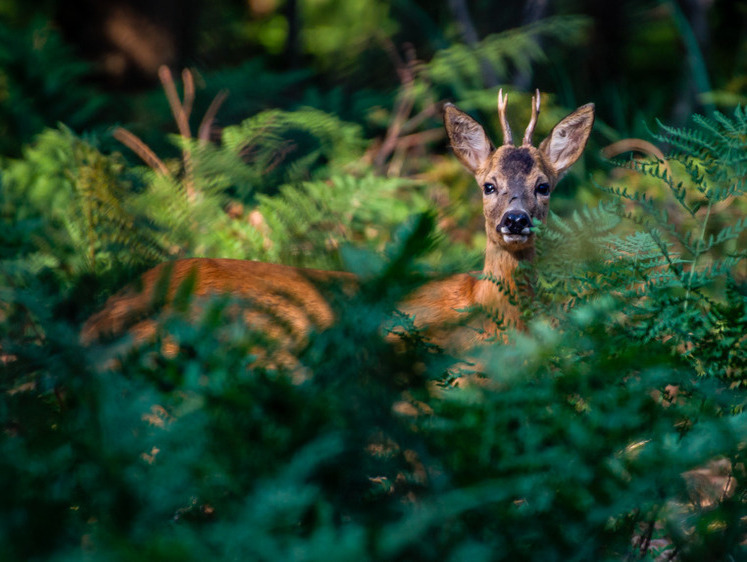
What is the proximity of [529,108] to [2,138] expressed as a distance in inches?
128

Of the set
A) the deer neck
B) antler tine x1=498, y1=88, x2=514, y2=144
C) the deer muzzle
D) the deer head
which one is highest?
antler tine x1=498, y1=88, x2=514, y2=144

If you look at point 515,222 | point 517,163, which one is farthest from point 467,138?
point 515,222

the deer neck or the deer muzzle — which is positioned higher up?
the deer muzzle

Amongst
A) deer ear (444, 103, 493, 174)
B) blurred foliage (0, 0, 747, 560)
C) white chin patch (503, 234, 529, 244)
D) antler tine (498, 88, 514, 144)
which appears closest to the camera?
blurred foliage (0, 0, 747, 560)

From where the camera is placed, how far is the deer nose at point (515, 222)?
3.52m

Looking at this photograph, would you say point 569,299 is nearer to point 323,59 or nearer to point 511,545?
point 511,545

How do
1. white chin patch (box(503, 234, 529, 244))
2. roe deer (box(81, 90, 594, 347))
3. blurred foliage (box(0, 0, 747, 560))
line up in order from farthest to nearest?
white chin patch (box(503, 234, 529, 244))
roe deer (box(81, 90, 594, 347))
blurred foliage (box(0, 0, 747, 560))

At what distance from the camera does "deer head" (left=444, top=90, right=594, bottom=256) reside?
3584 mm

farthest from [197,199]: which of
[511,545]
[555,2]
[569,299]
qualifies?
[555,2]

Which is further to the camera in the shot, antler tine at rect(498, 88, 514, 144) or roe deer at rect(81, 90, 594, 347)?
antler tine at rect(498, 88, 514, 144)

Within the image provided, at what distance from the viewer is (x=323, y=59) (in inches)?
297

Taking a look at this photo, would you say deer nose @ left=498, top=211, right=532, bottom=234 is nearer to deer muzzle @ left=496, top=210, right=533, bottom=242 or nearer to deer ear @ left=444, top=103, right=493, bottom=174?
deer muzzle @ left=496, top=210, right=533, bottom=242

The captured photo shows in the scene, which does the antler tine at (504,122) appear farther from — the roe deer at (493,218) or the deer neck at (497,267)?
the deer neck at (497,267)

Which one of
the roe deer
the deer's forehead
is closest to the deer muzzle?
the roe deer
